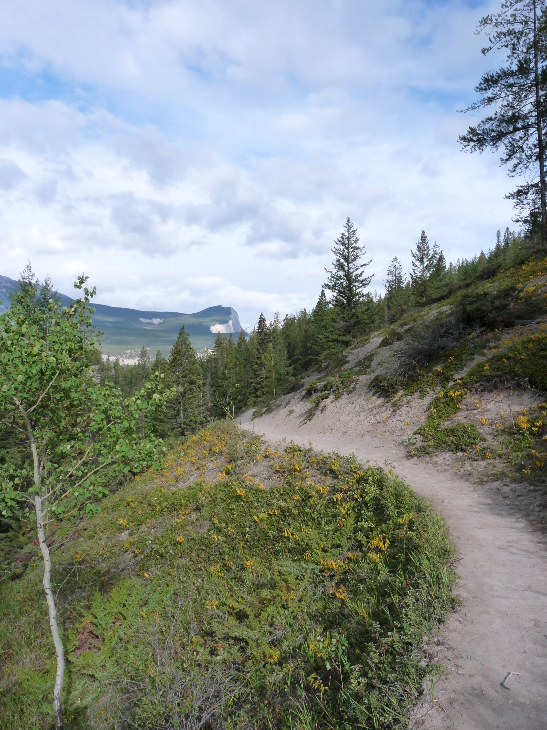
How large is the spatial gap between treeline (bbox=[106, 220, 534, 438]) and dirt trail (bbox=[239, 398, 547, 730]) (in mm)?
5113

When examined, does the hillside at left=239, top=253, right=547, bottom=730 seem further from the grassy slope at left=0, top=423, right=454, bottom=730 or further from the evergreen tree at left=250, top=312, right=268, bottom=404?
the evergreen tree at left=250, top=312, right=268, bottom=404

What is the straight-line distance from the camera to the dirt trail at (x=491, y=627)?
322 cm

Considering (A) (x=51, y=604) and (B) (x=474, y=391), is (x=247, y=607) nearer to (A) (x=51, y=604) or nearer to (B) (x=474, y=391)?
(A) (x=51, y=604)

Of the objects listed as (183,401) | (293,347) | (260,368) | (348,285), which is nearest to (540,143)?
(348,285)

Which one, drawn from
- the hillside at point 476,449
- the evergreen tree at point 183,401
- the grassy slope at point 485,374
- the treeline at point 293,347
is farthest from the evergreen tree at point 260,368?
the grassy slope at point 485,374

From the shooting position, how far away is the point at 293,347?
7050 cm

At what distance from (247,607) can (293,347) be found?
6449 centimetres

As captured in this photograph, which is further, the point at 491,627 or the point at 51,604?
the point at 51,604

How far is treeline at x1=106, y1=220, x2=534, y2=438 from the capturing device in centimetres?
3231

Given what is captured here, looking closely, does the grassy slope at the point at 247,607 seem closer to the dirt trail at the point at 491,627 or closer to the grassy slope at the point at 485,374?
the dirt trail at the point at 491,627

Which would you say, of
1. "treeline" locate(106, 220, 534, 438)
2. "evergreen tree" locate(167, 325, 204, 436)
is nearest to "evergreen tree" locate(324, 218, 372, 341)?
"treeline" locate(106, 220, 534, 438)

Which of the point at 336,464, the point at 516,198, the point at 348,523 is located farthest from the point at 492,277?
the point at 348,523

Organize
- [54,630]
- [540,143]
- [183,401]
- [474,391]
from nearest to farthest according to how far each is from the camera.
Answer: [54,630] → [474,391] → [540,143] → [183,401]

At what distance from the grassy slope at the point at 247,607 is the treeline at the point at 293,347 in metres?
3.65
